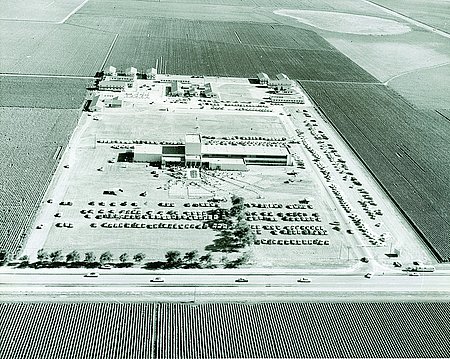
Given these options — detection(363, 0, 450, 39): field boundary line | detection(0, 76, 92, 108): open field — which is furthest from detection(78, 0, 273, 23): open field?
detection(0, 76, 92, 108): open field

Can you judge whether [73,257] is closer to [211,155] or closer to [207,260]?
[207,260]

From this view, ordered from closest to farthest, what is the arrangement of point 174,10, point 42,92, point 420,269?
1. point 420,269
2. point 42,92
3. point 174,10

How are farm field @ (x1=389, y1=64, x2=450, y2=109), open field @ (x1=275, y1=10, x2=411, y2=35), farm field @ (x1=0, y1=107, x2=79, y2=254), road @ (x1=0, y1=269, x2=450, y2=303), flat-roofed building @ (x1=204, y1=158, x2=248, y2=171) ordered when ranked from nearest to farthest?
road @ (x1=0, y1=269, x2=450, y2=303)
farm field @ (x1=0, y1=107, x2=79, y2=254)
flat-roofed building @ (x1=204, y1=158, x2=248, y2=171)
farm field @ (x1=389, y1=64, x2=450, y2=109)
open field @ (x1=275, y1=10, x2=411, y2=35)

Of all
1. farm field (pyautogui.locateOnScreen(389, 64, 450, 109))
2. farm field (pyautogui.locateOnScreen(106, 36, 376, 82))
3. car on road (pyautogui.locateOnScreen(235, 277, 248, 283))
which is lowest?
farm field (pyautogui.locateOnScreen(106, 36, 376, 82))

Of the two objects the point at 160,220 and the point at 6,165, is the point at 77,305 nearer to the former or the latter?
the point at 160,220

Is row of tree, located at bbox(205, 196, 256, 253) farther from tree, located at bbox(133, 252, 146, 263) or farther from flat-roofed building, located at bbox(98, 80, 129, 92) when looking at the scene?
flat-roofed building, located at bbox(98, 80, 129, 92)

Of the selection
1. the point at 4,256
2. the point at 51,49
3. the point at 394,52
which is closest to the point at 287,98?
the point at 394,52

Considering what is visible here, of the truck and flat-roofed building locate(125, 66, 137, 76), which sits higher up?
the truck

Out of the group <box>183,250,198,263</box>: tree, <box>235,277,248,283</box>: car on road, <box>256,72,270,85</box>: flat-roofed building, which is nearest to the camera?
<box>235,277,248,283</box>: car on road
